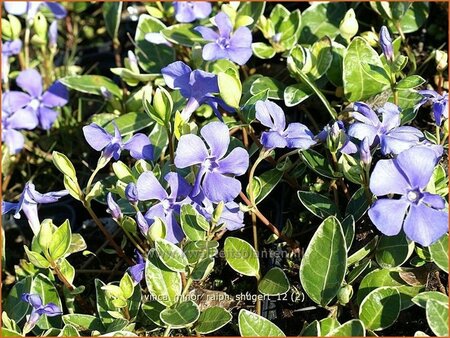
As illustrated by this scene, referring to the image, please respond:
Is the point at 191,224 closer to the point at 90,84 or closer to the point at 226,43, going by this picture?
the point at 226,43

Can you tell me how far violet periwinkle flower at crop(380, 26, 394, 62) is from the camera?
5.08ft

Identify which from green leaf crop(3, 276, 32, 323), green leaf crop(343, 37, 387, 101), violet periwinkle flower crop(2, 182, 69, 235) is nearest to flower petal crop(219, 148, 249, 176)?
violet periwinkle flower crop(2, 182, 69, 235)

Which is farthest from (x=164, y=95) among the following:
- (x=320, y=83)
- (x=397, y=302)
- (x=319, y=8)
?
(x=319, y=8)

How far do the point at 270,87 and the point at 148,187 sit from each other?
54 centimetres

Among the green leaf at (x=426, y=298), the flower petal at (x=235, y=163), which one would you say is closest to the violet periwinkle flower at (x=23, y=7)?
the flower petal at (x=235, y=163)

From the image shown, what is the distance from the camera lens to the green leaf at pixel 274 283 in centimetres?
141

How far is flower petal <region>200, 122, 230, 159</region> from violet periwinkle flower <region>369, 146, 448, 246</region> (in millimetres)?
284

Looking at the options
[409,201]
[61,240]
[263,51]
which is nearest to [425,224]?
[409,201]

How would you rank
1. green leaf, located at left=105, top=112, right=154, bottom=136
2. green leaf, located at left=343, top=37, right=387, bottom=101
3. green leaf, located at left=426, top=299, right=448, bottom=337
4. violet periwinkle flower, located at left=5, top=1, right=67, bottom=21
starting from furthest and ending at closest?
1. violet periwinkle flower, located at left=5, top=1, right=67, bottom=21
2. green leaf, located at left=105, top=112, right=154, bottom=136
3. green leaf, located at left=343, top=37, right=387, bottom=101
4. green leaf, located at left=426, top=299, right=448, bottom=337

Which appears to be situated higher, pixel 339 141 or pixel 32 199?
pixel 339 141

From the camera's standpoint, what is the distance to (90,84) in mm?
1995

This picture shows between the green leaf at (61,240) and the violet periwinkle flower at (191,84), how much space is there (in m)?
0.33

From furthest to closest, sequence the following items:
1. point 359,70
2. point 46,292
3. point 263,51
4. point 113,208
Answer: point 263,51 < point 359,70 < point 46,292 < point 113,208

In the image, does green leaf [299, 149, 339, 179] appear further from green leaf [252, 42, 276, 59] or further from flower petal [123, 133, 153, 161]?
green leaf [252, 42, 276, 59]
